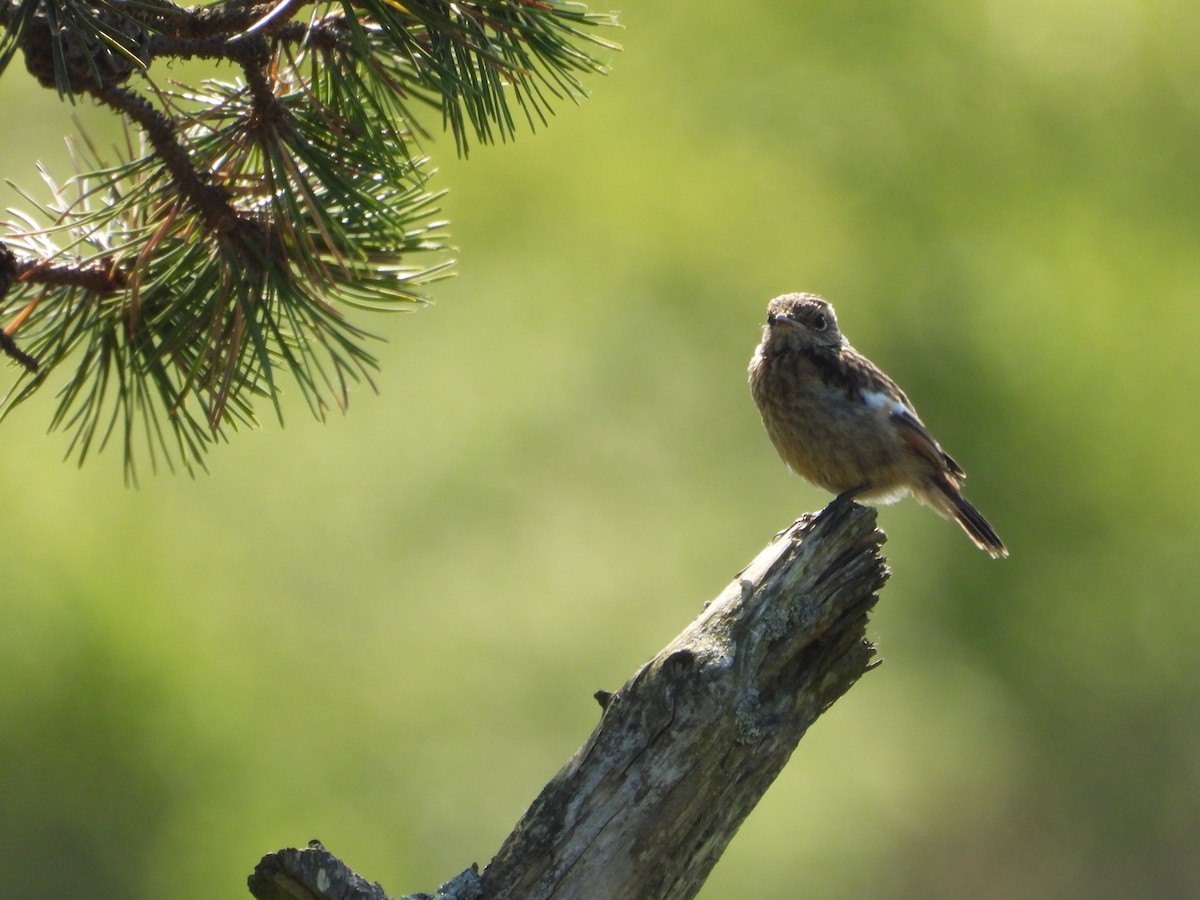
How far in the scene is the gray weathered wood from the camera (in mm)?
2443

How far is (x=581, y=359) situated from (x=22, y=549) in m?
3.10

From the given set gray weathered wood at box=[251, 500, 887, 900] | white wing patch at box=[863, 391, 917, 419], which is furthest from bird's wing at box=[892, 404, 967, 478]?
gray weathered wood at box=[251, 500, 887, 900]

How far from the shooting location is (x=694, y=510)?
7.16 meters

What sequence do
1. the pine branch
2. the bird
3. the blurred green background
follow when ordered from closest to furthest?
the pine branch
the bird
the blurred green background

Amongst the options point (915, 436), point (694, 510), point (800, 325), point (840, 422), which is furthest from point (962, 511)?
point (694, 510)

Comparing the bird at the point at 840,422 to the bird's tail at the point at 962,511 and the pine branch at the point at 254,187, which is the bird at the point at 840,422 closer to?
the bird's tail at the point at 962,511

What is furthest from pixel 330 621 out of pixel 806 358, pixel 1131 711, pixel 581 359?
pixel 1131 711

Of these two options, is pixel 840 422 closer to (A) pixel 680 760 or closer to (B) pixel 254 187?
(A) pixel 680 760

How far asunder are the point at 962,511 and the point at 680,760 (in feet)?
8.94

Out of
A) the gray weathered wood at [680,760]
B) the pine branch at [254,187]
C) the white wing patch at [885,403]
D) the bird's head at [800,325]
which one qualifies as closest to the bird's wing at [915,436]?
the white wing patch at [885,403]

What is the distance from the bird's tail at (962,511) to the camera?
15.8ft

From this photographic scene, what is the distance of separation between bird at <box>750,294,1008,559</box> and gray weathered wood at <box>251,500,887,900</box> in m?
1.85

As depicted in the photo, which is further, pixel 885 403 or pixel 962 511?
pixel 962 511

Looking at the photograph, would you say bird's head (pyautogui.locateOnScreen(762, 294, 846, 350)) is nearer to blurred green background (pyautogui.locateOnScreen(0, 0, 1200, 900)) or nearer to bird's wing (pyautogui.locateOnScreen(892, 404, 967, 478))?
bird's wing (pyautogui.locateOnScreen(892, 404, 967, 478))
